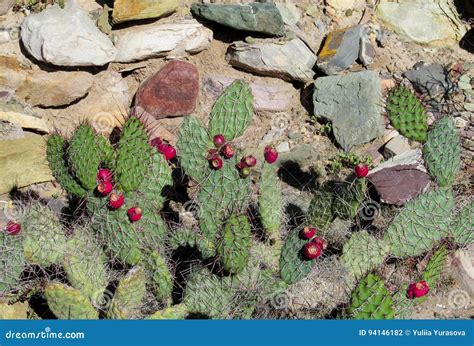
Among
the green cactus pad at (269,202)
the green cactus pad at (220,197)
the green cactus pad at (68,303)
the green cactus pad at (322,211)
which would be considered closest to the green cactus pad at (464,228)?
→ the green cactus pad at (322,211)

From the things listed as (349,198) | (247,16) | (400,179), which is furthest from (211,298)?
(247,16)

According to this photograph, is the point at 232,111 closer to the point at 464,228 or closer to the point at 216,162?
the point at 216,162

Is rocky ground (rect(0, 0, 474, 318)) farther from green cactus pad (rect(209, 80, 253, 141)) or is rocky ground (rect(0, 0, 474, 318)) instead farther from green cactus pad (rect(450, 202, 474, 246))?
green cactus pad (rect(209, 80, 253, 141))

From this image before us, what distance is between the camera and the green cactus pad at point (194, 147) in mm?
5762

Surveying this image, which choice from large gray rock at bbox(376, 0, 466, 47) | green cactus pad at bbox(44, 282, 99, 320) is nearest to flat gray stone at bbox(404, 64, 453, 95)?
large gray rock at bbox(376, 0, 466, 47)

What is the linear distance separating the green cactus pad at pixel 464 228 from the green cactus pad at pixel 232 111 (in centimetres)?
149

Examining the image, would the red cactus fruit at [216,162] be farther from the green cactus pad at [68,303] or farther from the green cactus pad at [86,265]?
the green cactus pad at [68,303]

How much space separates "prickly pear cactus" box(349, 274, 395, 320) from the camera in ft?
16.2

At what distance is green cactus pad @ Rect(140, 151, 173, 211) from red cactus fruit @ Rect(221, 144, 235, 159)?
2.19 ft

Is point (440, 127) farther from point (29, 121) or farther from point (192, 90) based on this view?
point (29, 121)

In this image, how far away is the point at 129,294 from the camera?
5305 millimetres

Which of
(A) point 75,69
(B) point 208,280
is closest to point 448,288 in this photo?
(B) point 208,280

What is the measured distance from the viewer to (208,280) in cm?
560

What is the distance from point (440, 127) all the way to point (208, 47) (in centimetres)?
259
